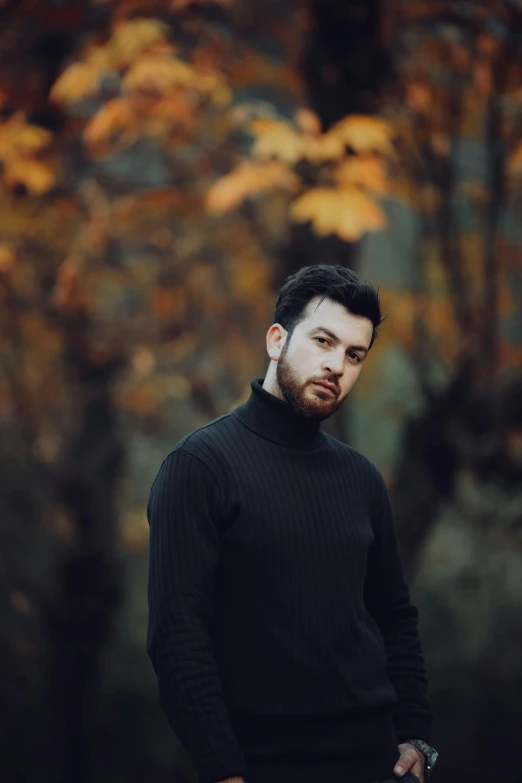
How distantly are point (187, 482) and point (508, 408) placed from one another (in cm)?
331

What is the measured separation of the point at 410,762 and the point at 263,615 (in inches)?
24.7

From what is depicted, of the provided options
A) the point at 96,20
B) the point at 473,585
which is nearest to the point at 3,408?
the point at 96,20

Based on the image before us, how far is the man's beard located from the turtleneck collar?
28mm

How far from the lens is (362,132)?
3.80m

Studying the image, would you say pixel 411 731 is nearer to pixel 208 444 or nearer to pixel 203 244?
pixel 208 444

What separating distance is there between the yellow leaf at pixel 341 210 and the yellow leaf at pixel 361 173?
46mm

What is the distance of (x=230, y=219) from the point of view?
21.5ft

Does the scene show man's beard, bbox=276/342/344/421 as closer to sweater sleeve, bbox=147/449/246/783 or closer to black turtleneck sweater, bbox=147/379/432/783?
black turtleneck sweater, bbox=147/379/432/783

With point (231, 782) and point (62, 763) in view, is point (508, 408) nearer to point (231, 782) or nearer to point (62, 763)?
point (231, 782)

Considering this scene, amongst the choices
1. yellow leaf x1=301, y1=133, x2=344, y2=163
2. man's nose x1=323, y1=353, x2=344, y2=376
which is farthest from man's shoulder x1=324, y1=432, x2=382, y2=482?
yellow leaf x1=301, y1=133, x2=344, y2=163

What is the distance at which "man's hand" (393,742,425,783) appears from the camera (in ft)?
7.53

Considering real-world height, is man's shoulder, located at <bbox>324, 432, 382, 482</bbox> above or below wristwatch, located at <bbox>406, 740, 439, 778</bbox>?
above

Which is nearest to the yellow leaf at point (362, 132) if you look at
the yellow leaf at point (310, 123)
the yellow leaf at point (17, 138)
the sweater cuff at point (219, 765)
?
the yellow leaf at point (310, 123)

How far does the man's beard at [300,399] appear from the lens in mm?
2268
